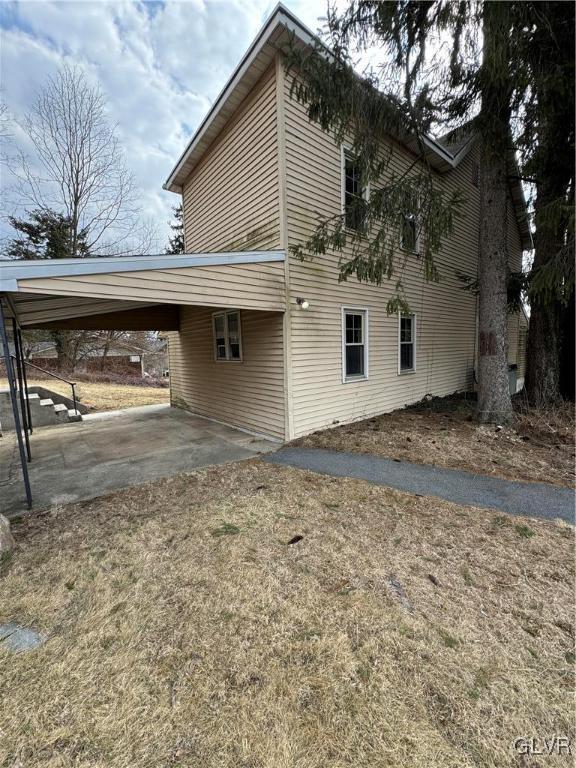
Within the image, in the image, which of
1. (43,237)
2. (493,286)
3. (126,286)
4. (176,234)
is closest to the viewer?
(126,286)

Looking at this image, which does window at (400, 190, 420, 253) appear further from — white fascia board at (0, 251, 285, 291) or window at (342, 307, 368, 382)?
white fascia board at (0, 251, 285, 291)

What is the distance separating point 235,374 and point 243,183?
12.5ft

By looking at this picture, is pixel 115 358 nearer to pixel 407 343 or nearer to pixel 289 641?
pixel 407 343

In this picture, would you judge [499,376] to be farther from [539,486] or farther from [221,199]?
[221,199]

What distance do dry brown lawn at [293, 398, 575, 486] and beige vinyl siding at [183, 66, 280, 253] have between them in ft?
12.5

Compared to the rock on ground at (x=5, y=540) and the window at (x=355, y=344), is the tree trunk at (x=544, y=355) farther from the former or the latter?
the rock on ground at (x=5, y=540)

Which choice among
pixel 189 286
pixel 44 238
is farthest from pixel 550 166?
pixel 44 238

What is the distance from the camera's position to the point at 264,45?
209 inches

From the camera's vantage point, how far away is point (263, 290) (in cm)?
548

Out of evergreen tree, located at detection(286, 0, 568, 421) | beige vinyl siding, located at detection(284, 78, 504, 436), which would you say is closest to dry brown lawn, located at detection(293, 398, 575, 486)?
beige vinyl siding, located at detection(284, 78, 504, 436)

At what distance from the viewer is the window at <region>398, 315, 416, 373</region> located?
8648 mm

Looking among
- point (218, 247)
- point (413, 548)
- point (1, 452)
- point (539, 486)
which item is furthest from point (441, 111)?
point (1, 452)

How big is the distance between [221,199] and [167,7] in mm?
3122

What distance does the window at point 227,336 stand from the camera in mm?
7200
